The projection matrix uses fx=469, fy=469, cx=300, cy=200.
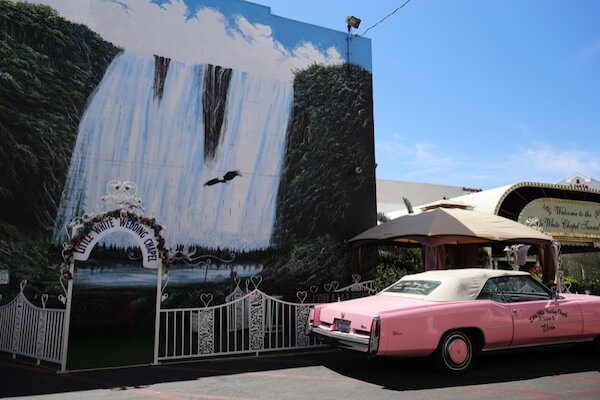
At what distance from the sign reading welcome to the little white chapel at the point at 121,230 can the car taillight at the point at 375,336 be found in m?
3.72

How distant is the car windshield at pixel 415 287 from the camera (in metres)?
6.68

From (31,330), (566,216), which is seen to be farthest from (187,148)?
(566,216)

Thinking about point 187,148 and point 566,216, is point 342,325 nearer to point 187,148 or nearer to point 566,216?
point 187,148

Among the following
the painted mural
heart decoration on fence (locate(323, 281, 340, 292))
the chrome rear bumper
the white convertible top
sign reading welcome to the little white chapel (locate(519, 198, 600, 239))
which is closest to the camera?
the chrome rear bumper

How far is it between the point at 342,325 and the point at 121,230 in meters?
3.70

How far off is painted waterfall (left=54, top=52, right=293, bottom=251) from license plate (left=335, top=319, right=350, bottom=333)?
5923mm

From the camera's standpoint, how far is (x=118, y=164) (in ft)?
35.9

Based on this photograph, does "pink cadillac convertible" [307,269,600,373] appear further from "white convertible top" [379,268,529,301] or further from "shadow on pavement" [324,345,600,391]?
"shadow on pavement" [324,345,600,391]

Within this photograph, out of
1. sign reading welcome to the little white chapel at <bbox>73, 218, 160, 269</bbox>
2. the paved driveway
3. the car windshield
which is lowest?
the paved driveway

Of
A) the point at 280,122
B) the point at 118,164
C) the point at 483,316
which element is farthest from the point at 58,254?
the point at 483,316

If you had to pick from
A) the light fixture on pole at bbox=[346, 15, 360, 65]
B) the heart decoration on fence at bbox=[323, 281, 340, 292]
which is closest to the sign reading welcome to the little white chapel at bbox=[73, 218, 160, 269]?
the heart decoration on fence at bbox=[323, 281, 340, 292]

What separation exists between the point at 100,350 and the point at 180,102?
245 inches

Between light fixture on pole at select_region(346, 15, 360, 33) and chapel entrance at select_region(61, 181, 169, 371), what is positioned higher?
light fixture on pole at select_region(346, 15, 360, 33)

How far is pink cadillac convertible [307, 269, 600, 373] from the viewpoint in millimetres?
5770
